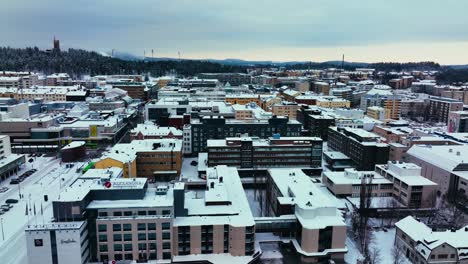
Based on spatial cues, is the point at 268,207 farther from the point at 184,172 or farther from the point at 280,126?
the point at 280,126

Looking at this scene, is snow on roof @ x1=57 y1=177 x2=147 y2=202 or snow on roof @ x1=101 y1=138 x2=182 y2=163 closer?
snow on roof @ x1=57 y1=177 x2=147 y2=202

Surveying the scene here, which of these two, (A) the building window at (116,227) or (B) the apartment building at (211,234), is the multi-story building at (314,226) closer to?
(B) the apartment building at (211,234)

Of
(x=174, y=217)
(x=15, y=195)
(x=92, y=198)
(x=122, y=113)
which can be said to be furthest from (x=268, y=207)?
(x=122, y=113)

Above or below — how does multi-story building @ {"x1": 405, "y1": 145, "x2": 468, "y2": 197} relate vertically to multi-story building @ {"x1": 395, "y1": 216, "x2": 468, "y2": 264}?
above

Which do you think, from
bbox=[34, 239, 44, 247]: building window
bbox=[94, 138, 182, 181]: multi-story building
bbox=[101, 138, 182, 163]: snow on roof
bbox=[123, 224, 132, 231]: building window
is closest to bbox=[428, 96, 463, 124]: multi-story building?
bbox=[101, 138, 182, 163]: snow on roof

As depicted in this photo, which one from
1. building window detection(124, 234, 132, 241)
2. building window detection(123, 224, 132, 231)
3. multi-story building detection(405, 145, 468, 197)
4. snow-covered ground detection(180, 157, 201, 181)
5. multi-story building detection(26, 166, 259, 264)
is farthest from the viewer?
snow-covered ground detection(180, 157, 201, 181)

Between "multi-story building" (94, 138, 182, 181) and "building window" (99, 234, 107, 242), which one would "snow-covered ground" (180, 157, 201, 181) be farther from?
"building window" (99, 234, 107, 242)

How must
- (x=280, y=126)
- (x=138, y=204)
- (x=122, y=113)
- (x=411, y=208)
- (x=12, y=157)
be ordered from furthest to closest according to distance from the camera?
(x=122, y=113), (x=280, y=126), (x=12, y=157), (x=411, y=208), (x=138, y=204)
